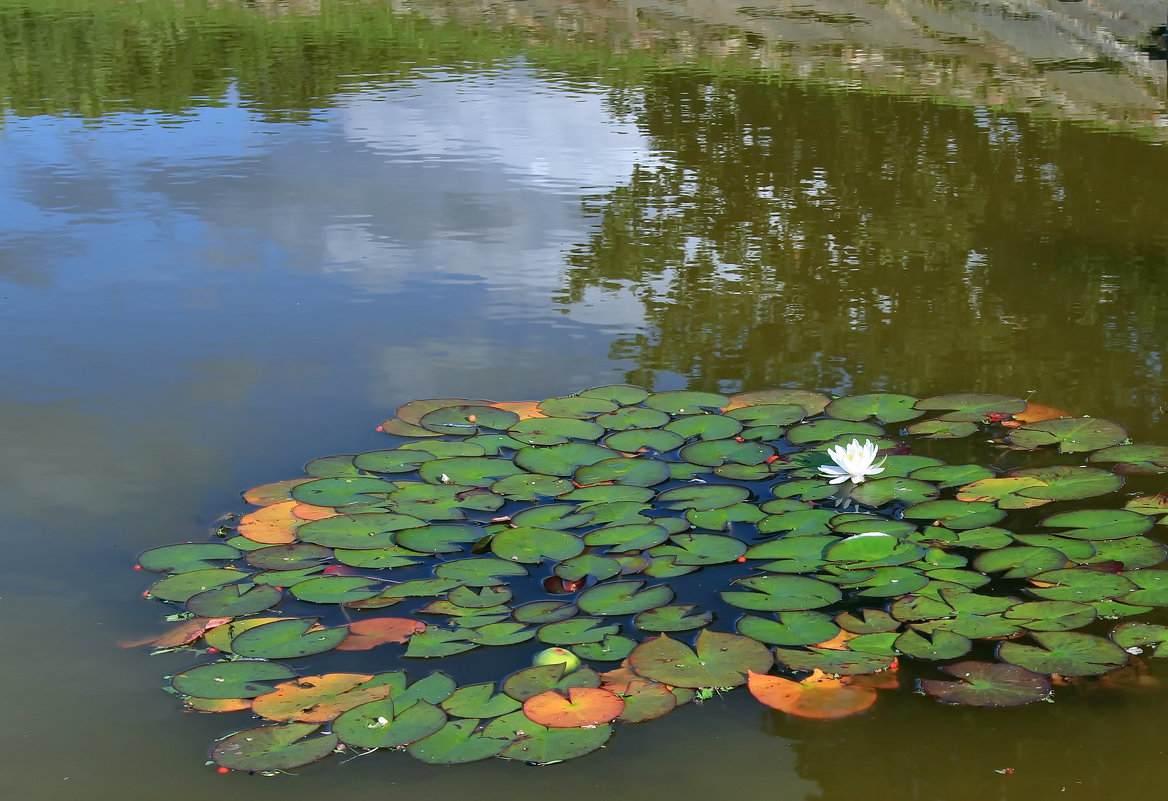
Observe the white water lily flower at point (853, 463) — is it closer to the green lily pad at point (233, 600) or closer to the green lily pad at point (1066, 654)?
the green lily pad at point (1066, 654)

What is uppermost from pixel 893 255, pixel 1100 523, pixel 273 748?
pixel 893 255

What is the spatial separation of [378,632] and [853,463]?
133 cm

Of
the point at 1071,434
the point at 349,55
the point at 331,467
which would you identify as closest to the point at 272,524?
the point at 331,467

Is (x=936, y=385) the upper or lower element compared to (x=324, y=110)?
lower

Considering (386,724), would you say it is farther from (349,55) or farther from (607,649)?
(349,55)

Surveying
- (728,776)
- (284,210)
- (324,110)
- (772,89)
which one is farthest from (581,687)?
(772,89)

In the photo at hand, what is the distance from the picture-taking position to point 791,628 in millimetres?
2568

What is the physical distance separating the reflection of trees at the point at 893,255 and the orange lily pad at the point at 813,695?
1.66m

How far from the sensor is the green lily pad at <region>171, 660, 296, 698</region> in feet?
7.84

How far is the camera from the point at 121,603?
109 inches

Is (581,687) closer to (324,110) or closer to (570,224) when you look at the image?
(570,224)

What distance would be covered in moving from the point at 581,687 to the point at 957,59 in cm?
991

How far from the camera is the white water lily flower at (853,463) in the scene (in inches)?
121

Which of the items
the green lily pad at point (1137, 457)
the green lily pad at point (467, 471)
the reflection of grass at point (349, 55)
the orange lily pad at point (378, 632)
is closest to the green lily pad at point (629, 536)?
the green lily pad at point (467, 471)
